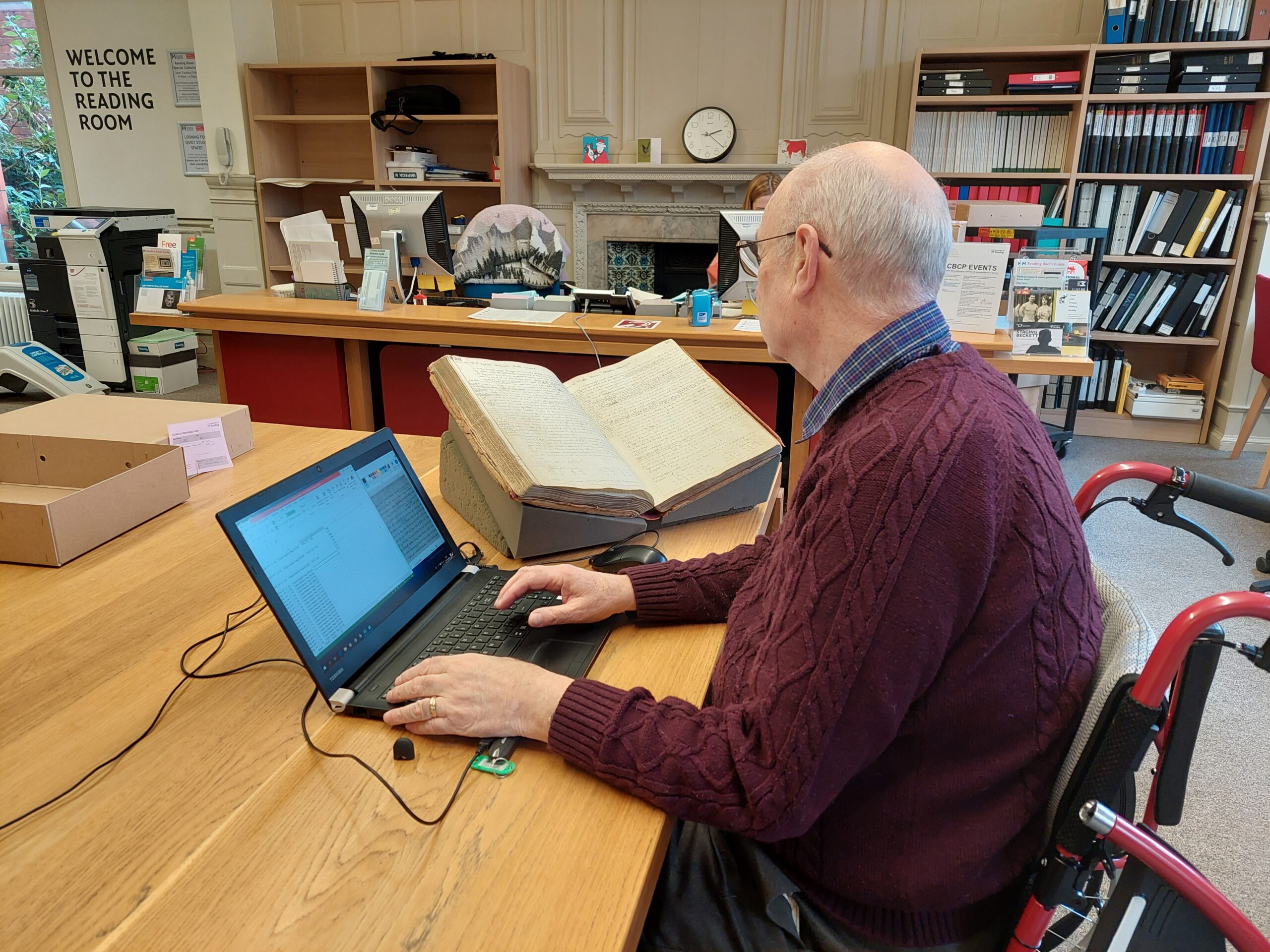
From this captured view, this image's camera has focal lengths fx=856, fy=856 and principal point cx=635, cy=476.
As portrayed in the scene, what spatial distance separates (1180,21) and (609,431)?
415cm

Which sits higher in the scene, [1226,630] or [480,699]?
[480,699]

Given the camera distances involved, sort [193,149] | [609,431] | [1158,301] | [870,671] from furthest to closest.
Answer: [193,149]
[1158,301]
[609,431]
[870,671]

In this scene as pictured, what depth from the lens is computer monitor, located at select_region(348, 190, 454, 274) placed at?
3340 millimetres

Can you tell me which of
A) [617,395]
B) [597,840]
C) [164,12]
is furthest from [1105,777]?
[164,12]

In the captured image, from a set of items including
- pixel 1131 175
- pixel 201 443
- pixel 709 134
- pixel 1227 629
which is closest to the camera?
pixel 201 443

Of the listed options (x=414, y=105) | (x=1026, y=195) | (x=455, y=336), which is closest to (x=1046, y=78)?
(x=1026, y=195)

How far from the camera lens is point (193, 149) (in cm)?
556

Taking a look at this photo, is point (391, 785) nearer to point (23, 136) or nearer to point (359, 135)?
point (359, 135)

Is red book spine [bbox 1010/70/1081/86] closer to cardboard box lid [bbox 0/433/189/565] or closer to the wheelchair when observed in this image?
the wheelchair

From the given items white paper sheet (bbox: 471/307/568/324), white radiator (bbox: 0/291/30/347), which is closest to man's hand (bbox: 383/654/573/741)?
white paper sheet (bbox: 471/307/568/324)

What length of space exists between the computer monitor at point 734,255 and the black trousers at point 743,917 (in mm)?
2399

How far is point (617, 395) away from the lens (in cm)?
144

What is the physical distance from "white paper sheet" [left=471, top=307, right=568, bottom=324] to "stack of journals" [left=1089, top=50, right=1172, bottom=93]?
2959 millimetres

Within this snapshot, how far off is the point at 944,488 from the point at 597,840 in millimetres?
401
